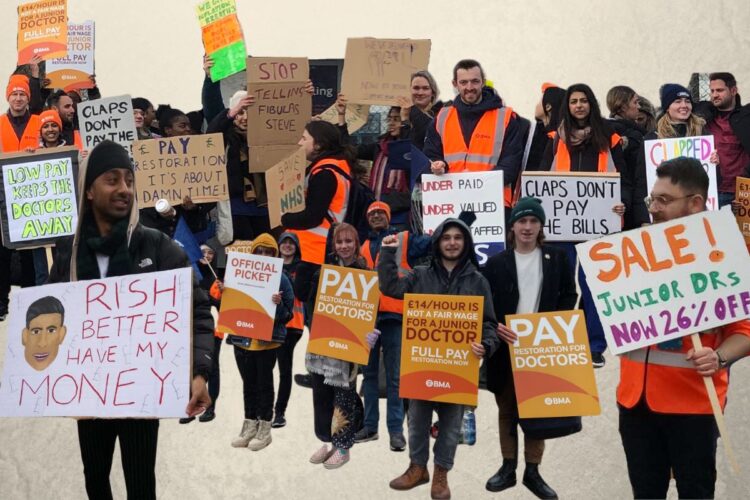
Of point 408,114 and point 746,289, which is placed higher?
point 408,114

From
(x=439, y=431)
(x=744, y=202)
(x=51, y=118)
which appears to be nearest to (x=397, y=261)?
(x=439, y=431)

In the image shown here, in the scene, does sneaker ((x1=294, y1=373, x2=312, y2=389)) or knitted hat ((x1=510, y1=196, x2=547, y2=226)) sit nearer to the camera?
knitted hat ((x1=510, y1=196, x2=547, y2=226))

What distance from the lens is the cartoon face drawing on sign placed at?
5.61 m

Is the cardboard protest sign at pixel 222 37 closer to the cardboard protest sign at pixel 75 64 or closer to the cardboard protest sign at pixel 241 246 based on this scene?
the cardboard protest sign at pixel 75 64

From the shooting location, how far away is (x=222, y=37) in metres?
12.4

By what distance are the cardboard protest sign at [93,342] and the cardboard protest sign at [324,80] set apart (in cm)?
694

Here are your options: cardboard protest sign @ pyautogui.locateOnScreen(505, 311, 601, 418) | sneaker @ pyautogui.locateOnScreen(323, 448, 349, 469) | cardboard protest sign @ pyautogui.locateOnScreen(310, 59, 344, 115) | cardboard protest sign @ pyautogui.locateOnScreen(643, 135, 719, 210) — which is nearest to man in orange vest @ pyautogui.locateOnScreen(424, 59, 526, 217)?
cardboard protest sign @ pyautogui.locateOnScreen(643, 135, 719, 210)

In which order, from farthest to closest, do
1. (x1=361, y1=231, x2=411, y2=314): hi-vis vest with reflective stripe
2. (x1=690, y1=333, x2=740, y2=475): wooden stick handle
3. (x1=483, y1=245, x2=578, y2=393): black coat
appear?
(x1=361, y1=231, x2=411, y2=314): hi-vis vest with reflective stripe < (x1=483, y1=245, x2=578, y2=393): black coat < (x1=690, y1=333, x2=740, y2=475): wooden stick handle

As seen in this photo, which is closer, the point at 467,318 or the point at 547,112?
the point at 467,318

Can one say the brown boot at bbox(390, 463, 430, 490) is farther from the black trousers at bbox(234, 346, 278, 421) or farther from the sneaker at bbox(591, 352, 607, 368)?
the sneaker at bbox(591, 352, 607, 368)

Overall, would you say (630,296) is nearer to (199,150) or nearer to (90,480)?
(90,480)

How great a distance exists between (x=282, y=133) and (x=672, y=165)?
20.0 ft

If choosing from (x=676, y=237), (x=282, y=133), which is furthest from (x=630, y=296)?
(x=282, y=133)

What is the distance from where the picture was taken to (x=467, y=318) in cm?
795
